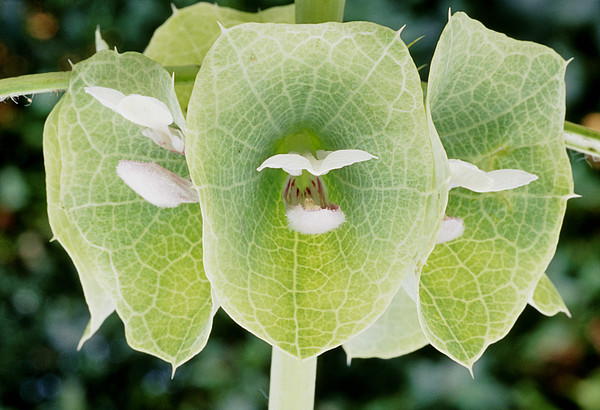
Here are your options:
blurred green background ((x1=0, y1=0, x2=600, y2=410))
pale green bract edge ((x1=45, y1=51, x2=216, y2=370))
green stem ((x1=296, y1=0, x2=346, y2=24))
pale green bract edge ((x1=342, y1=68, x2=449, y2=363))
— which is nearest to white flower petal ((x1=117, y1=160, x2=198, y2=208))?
pale green bract edge ((x1=45, y1=51, x2=216, y2=370))

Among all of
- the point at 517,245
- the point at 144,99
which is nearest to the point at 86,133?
the point at 144,99

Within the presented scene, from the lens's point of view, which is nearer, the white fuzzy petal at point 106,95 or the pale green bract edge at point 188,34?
the white fuzzy petal at point 106,95

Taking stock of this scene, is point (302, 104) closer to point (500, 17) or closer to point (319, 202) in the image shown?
point (319, 202)

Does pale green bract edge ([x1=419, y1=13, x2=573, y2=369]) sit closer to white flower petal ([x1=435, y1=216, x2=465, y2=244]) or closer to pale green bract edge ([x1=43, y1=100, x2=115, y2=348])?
white flower petal ([x1=435, y1=216, x2=465, y2=244])

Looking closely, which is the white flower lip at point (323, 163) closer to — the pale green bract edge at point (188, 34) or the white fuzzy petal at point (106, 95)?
the white fuzzy petal at point (106, 95)

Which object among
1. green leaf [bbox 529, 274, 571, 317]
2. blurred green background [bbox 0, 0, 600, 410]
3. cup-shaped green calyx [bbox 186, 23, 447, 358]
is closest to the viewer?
cup-shaped green calyx [bbox 186, 23, 447, 358]

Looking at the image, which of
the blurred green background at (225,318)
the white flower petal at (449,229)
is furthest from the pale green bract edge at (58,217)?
the blurred green background at (225,318)
